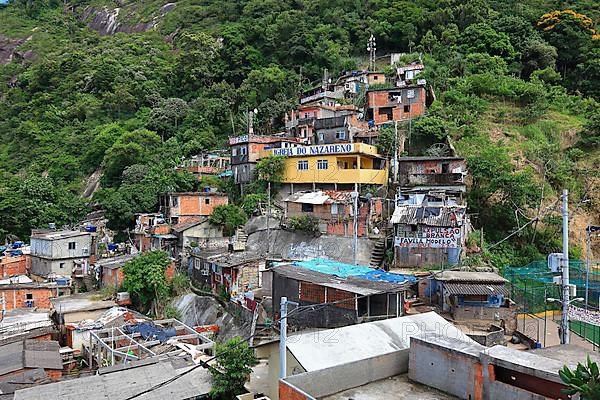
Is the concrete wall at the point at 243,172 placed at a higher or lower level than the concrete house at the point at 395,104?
lower

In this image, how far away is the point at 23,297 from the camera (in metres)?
24.0

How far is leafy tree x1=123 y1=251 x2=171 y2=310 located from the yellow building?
1043 cm

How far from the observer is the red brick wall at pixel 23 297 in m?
23.4

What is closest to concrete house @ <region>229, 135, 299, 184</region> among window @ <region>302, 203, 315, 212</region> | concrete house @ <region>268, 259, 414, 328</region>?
window @ <region>302, 203, 315, 212</region>

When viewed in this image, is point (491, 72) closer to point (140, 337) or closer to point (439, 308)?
point (439, 308)

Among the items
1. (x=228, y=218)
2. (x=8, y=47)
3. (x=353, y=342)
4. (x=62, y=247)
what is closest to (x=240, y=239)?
(x=228, y=218)

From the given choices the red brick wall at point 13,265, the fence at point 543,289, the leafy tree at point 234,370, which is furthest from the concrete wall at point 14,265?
the fence at point 543,289

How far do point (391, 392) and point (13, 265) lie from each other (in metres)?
31.1

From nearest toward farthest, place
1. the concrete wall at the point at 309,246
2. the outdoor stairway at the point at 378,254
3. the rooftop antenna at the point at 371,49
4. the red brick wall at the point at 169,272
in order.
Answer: the outdoor stairway at the point at 378,254 → the concrete wall at the point at 309,246 → the red brick wall at the point at 169,272 → the rooftop antenna at the point at 371,49

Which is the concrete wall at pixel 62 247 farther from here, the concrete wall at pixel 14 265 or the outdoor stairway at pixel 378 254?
the outdoor stairway at pixel 378 254

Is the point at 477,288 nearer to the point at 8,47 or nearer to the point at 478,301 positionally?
the point at 478,301

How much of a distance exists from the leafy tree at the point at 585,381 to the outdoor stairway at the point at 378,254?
51.6 feet

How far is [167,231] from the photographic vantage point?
30.0 metres

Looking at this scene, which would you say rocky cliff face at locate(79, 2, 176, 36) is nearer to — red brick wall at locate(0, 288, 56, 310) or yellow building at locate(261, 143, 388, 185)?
yellow building at locate(261, 143, 388, 185)
